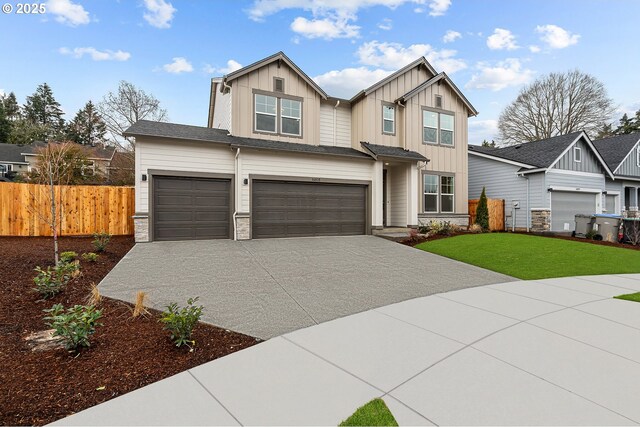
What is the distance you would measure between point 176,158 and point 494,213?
15644 millimetres

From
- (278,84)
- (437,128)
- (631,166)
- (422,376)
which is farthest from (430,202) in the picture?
(631,166)

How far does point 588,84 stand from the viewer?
1153 inches

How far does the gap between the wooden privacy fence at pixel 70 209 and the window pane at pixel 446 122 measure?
14316 millimetres

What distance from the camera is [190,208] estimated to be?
1094 centimetres

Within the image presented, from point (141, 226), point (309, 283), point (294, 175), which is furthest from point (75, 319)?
point (294, 175)

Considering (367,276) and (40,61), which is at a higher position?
(40,61)

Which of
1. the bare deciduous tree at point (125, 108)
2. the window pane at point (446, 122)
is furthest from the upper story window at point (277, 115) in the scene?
the bare deciduous tree at point (125, 108)

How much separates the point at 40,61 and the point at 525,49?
20942 mm

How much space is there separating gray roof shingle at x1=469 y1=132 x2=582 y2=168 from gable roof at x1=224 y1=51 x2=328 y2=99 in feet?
36.9

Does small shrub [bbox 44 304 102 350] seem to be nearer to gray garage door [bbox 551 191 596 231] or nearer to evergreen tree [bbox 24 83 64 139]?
gray garage door [bbox 551 191 596 231]

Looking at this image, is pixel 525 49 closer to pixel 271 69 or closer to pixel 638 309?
pixel 271 69

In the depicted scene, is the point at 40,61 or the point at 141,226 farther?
the point at 40,61

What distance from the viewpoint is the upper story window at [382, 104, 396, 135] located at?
1459 centimetres

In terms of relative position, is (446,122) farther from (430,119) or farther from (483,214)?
(483,214)
